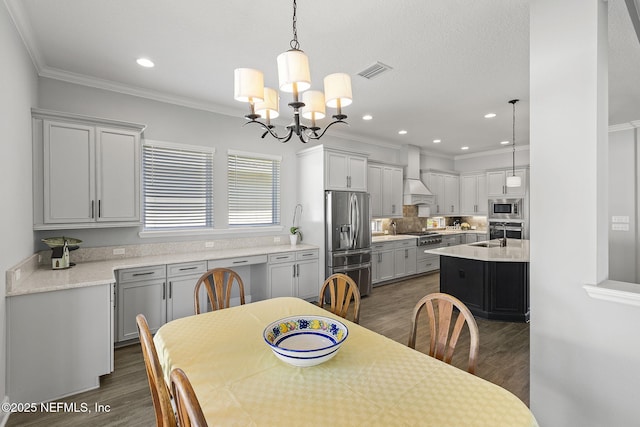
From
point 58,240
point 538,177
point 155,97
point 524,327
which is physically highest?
point 155,97

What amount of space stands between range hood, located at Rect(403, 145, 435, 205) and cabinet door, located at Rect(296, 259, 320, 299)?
3122 mm

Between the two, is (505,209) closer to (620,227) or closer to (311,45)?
(620,227)

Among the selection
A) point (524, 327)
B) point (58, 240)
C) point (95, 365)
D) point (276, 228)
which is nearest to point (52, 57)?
point (58, 240)

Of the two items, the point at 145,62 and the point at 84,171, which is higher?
the point at 145,62

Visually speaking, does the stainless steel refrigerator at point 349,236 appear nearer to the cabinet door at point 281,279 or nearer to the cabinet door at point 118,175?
the cabinet door at point 281,279

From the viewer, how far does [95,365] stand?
97.3 inches

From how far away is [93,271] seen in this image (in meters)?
2.85

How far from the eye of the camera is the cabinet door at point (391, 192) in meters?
6.15

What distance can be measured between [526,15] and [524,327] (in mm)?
3417

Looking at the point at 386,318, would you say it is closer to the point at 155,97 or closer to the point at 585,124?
the point at 585,124

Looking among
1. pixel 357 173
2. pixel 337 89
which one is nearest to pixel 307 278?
pixel 357 173

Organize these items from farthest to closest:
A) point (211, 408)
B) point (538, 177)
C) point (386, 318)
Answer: point (386, 318), point (538, 177), point (211, 408)

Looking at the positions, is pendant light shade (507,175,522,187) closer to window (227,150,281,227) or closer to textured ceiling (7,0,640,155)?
textured ceiling (7,0,640,155)

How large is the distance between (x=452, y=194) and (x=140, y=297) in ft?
23.9
